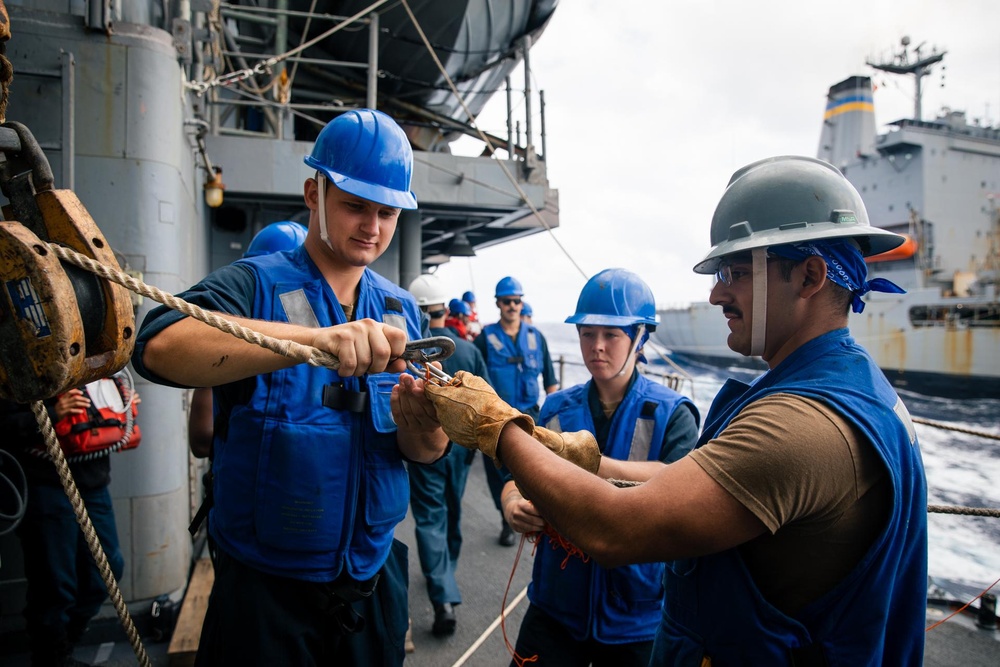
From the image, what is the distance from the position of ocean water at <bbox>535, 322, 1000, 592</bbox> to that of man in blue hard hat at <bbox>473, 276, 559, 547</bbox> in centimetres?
71

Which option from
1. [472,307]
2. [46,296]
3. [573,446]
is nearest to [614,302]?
[573,446]

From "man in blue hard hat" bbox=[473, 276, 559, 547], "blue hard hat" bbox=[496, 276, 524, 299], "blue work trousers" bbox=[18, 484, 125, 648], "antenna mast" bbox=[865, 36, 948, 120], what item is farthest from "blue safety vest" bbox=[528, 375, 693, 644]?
"antenna mast" bbox=[865, 36, 948, 120]

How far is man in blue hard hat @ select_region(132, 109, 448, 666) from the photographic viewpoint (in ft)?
5.56

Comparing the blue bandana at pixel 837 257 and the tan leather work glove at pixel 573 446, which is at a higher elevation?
the blue bandana at pixel 837 257

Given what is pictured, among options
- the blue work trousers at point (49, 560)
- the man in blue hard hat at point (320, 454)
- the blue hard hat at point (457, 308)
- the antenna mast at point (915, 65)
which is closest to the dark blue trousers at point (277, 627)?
the man in blue hard hat at point (320, 454)

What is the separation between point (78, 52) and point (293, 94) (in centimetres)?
605

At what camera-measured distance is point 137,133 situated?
11.9ft

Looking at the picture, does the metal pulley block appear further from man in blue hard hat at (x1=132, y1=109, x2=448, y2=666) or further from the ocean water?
the ocean water

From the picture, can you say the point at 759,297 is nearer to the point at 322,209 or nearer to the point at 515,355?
the point at 322,209

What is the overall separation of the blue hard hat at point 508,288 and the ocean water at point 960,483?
1.20 m

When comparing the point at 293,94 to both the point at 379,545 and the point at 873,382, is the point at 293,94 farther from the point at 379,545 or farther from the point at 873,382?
the point at 873,382

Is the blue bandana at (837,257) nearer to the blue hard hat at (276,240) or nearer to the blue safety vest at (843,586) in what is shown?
the blue safety vest at (843,586)

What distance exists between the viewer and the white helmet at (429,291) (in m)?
6.59

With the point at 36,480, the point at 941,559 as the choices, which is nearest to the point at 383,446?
the point at 36,480
